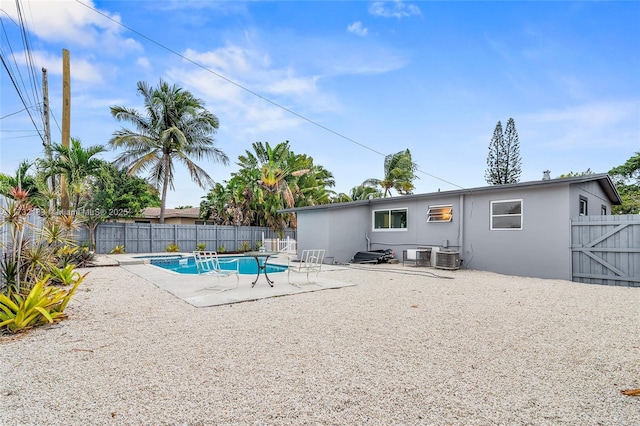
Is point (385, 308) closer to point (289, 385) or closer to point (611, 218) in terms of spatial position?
point (289, 385)

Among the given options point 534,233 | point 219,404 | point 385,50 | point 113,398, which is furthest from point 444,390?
point 385,50

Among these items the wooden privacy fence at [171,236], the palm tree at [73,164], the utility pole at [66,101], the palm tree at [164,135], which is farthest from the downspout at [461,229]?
the palm tree at [164,135]

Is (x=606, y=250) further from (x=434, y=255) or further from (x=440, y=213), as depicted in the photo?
(x=440, y=213)

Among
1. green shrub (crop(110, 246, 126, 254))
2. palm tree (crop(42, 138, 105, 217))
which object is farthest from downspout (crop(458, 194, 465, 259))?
green shrub (crop(110, 246, 126, 254))

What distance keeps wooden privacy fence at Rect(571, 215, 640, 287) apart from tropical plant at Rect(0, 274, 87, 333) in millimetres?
11823

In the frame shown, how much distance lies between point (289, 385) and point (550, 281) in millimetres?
9043

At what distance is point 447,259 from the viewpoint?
11.2m

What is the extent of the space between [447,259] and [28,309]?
10682 millimetres

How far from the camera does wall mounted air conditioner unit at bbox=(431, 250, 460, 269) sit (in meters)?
11.1

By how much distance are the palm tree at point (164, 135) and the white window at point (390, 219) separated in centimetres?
1255

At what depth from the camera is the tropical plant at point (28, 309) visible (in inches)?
169

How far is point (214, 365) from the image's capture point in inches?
128

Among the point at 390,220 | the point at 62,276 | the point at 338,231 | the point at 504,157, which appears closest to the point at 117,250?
the point at 62,276

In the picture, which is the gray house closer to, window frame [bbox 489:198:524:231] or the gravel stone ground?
window frame [bbox 489:198:524:231]
